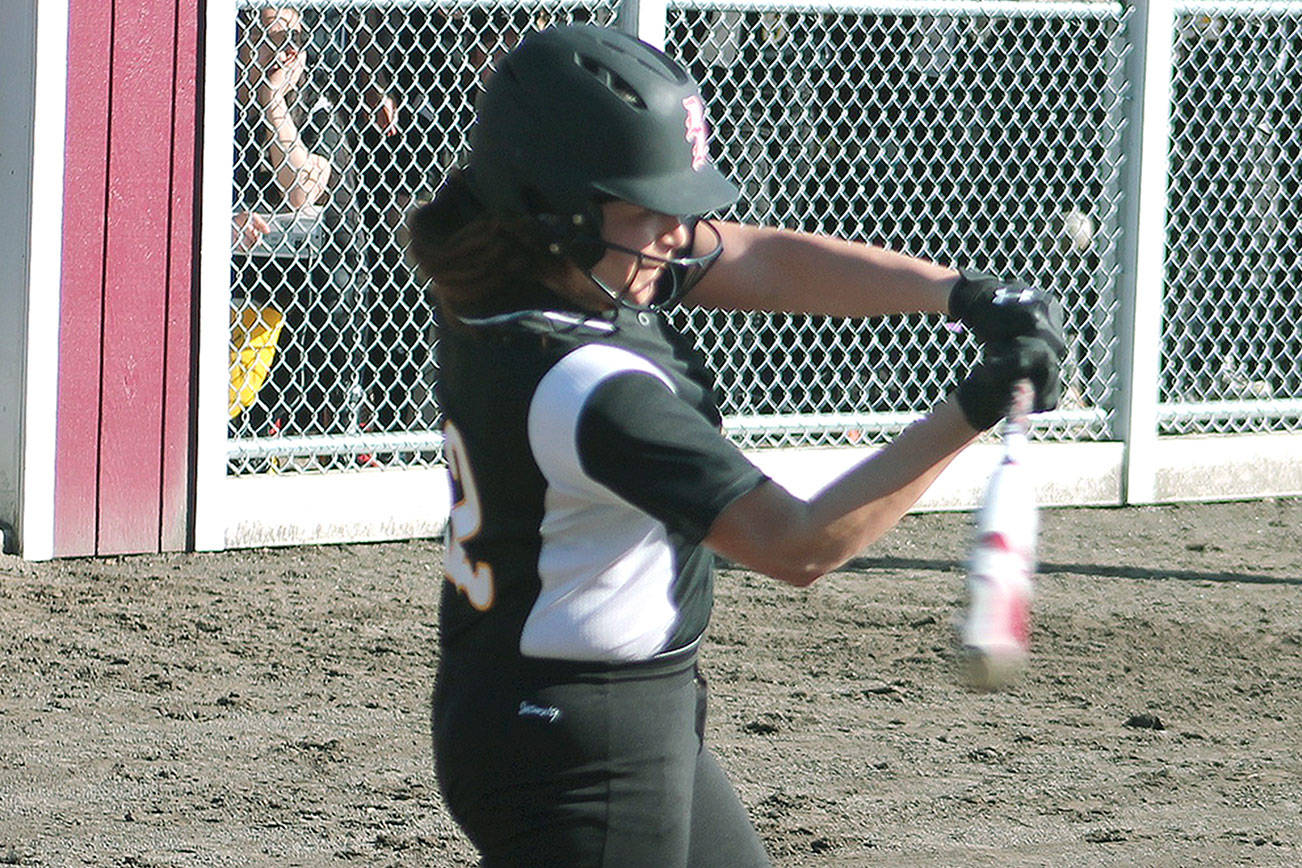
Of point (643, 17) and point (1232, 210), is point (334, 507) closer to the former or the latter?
point (643, 17)

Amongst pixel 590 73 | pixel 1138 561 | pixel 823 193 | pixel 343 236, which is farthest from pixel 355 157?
pixel 590 73

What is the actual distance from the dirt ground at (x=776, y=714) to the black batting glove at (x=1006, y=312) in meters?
1.94

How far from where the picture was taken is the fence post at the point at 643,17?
788cm

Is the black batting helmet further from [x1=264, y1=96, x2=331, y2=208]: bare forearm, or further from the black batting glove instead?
[x1=264, y1=96, x2=331, y2=208]: bare forearm

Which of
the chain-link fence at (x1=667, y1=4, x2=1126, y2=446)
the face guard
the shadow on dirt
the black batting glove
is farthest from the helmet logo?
the chain-link fence at (x1=667, y1=4, x2=1126, y2=446)

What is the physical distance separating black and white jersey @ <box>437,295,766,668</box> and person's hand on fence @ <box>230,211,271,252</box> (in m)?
4.92

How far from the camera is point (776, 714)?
5.50 meters

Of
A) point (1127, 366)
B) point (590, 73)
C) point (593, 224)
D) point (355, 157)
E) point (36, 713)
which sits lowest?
point (36, 713)

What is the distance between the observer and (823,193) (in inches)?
337

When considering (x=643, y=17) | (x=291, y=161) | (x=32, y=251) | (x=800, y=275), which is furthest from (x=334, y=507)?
(x=800, y=275)

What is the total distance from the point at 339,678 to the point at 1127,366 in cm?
442

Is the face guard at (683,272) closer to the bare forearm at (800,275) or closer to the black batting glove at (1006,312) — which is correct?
the bare forearm at (800,275)

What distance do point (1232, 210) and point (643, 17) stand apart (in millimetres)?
3162

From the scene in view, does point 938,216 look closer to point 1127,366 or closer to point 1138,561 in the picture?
point 1127,366
